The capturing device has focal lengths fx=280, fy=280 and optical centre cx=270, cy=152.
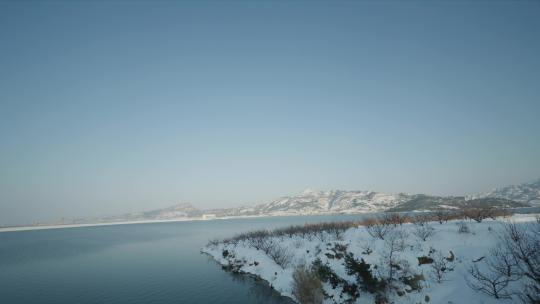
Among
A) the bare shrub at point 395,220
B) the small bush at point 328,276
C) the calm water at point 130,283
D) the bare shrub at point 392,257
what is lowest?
the calm water at point 130,283

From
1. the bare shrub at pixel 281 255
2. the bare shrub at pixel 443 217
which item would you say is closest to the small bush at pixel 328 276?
the bare shrub at pixel 281 255

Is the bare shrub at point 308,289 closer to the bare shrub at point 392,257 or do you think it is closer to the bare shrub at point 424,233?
the bare shrub at point 392,257

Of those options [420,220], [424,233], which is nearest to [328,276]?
[424,233]

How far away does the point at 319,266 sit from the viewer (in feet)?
120

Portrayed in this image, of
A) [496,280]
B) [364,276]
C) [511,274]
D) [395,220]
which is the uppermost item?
[511,274]

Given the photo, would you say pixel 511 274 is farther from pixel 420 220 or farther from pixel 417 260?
pixel 420 220

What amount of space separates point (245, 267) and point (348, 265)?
95.1 ft

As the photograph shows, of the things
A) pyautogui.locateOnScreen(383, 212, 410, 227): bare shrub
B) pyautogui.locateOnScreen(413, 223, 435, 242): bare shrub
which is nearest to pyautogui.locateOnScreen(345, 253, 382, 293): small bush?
pyautogui.locateOnScreen(413, 223, 435, 242): bare shrub

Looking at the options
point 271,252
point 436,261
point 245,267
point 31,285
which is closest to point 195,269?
point 245,267

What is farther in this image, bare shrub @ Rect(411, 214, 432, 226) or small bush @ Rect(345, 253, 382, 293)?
bare shrub @ Rect(411, 214, 432, 226)

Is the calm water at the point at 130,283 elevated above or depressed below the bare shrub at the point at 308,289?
below

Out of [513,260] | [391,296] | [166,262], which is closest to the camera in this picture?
[513,260]

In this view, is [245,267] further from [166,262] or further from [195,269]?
[166,262]

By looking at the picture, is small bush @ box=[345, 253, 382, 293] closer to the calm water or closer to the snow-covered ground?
the snow-covered ground
